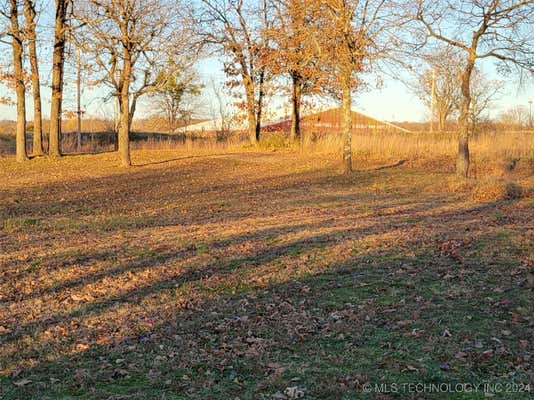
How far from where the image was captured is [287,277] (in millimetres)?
7102

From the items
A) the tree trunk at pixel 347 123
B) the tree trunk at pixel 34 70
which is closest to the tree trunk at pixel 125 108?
the tree trunk at pixel 34 70

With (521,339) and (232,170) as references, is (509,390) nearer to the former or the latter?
(521,339)

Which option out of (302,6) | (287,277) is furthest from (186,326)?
(302,6)

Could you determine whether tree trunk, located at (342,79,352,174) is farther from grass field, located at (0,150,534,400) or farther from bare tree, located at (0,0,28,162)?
bare tree, located at (0,0,28,162)

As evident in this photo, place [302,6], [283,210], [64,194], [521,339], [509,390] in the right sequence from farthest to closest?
[302,6], [64,194], [283,210], [521,339], [509,390]

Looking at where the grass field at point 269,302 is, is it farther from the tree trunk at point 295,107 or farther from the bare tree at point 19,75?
the tree trunk at point 295,107

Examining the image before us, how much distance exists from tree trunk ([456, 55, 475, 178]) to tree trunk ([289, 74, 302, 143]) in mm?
16163

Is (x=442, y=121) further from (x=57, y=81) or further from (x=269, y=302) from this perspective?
(x=269, y=302)

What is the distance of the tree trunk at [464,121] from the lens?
17.8 meters

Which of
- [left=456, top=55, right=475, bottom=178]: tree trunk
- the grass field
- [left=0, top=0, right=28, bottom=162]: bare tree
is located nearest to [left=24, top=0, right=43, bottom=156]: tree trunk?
[left=0, top=0, right=28, bottom=162]: bare tree

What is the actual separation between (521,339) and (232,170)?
19836 millimetres

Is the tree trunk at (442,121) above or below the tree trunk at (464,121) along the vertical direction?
above

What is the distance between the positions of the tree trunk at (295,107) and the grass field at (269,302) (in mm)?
21262

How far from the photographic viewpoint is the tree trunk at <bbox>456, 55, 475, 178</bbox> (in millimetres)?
17828
